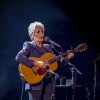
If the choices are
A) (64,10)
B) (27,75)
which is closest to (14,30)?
(64,10)

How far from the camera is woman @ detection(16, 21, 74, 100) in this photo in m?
4.03

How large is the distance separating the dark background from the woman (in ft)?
8.18

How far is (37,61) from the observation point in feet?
14.1

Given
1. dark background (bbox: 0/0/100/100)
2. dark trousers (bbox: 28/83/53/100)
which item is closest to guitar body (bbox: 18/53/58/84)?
dark trousers (bbox: 28/83/53/100)

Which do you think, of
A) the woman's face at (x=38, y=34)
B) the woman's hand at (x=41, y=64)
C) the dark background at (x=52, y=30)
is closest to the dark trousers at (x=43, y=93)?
the woman's hand at (x=41, y=64)

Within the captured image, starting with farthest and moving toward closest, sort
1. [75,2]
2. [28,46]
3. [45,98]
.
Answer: [75,2] → [28,46] → [45,98]

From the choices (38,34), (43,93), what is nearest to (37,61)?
(38,34)

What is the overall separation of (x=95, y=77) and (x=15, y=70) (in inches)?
A: 79.2

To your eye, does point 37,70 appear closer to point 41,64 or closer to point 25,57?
point 41,64

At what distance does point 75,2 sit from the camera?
7.28 meters

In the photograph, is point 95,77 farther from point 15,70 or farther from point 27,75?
point 27,75

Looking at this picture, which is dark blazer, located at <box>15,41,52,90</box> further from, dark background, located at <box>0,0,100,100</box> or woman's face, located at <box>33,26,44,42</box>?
dark background, located at <box>0,0,100,100</box>

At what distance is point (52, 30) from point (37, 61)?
3.00 m

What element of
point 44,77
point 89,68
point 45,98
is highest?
point 89,68
